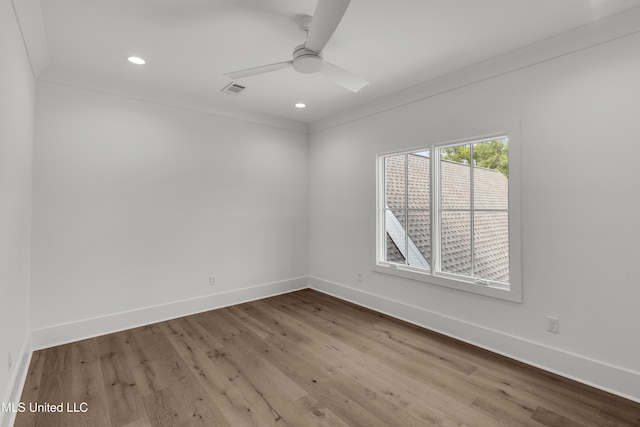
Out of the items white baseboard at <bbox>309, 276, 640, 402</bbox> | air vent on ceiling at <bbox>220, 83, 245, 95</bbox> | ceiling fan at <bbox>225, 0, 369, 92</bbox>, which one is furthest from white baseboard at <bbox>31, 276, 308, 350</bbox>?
ceiling fan at <bbox>225, 0, 369, 92</bbox>

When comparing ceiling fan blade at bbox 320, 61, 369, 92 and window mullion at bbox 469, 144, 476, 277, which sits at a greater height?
ceiling fan blade at bbox 320, 61, 369, 92

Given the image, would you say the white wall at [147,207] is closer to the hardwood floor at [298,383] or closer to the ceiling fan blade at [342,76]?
the hardwood floor at [298,383]

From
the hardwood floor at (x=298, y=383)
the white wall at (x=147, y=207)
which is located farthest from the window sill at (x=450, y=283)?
the white wall at (x=147, y=207)

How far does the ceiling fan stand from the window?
1391 millimetres

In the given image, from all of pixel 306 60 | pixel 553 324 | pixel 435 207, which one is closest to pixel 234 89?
pixel 306 60

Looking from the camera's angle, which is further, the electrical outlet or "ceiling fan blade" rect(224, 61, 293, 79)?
the electrical outlet

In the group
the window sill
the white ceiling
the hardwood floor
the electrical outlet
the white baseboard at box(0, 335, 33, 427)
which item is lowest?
the hardwood floor

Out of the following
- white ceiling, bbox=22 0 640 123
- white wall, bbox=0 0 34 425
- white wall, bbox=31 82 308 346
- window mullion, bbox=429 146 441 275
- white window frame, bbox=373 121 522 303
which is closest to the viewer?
white wall, bbox=0 0 34 425

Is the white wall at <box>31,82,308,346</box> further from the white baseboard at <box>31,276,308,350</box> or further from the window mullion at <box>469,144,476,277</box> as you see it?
the window mullion at <box>469,144,476,277</box>

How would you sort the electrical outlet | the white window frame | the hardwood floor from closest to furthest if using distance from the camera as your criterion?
the hardwood floor → the electrical outlet → the white window frame

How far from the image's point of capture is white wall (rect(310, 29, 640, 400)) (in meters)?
2.11

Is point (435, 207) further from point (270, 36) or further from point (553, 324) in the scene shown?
point (270, 36)

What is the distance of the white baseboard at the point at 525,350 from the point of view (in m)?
2.11

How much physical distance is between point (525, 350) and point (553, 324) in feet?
1.08
